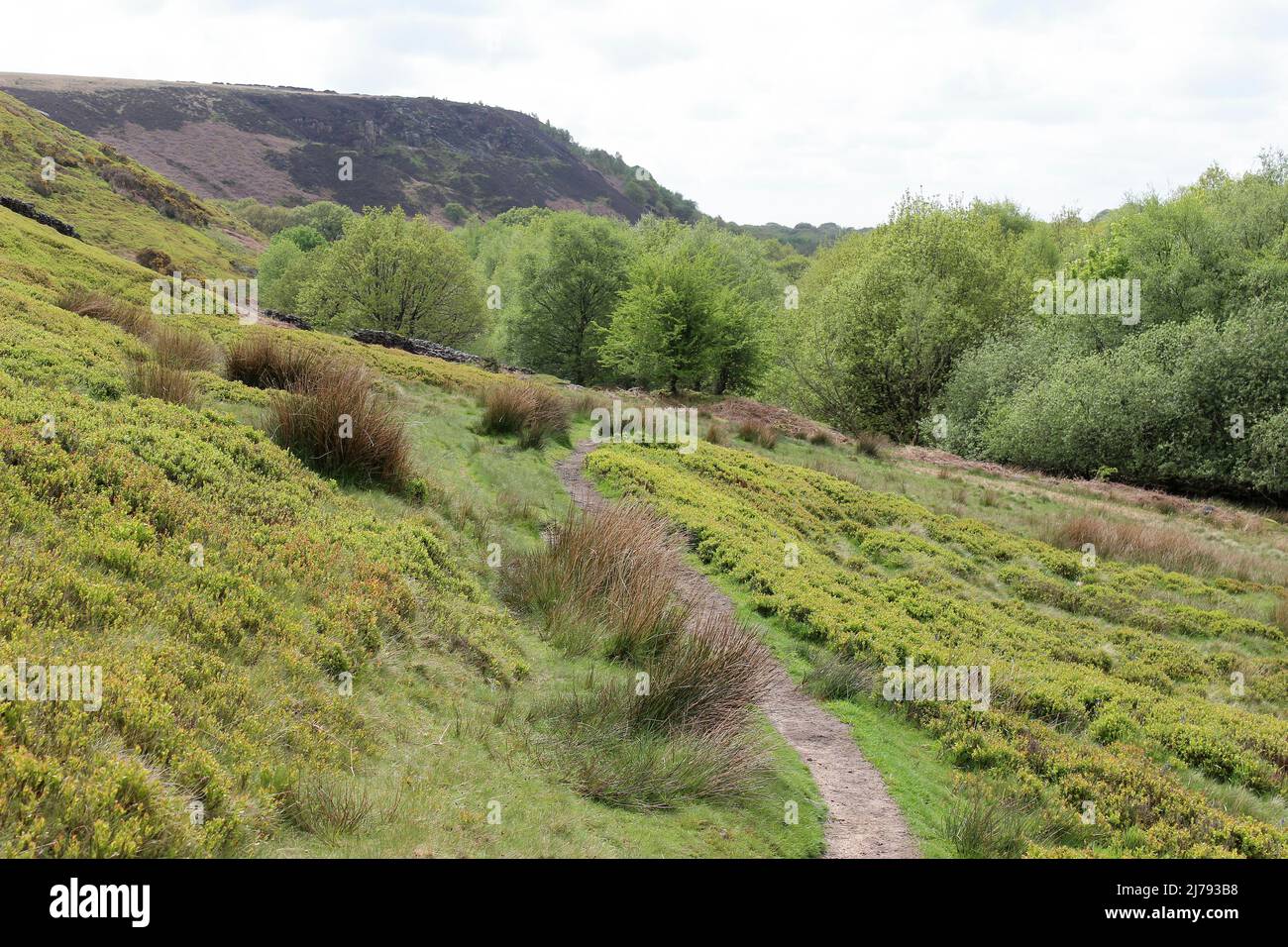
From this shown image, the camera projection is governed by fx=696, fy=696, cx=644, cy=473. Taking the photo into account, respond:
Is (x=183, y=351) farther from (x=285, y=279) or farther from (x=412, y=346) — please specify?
(x=285, y=279)

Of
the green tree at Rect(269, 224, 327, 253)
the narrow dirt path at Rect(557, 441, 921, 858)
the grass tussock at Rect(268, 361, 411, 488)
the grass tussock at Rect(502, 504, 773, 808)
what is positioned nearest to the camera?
the grass tussock at Rect(502, 504, 773, 808)

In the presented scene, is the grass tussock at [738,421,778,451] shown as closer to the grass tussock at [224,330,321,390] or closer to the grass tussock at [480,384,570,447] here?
the grass tussock at [480,384,570,447]

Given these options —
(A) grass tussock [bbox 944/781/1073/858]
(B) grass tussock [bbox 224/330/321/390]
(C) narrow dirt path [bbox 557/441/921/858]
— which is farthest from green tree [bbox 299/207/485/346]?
(A) grass tussock [bbox 944/781/1073/858]

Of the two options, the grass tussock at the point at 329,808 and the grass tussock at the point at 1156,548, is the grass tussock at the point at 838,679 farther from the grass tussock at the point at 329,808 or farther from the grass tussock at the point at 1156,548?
the grass tussock at the point at 1156,548

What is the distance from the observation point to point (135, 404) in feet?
27.2

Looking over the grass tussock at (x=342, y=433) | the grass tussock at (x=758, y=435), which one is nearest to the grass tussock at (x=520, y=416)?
the grass tussock at (x=342, y=433)

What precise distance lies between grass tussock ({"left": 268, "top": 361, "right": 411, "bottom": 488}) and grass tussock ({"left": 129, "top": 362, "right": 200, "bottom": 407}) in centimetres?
103

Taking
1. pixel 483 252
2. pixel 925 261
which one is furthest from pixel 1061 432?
pixel 483 252

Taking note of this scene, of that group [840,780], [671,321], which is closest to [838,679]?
[840,780]

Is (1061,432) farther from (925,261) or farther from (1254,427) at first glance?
(925,261)

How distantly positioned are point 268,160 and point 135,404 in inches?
5707

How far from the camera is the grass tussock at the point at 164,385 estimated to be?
9125mm

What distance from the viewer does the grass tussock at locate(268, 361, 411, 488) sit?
935cm

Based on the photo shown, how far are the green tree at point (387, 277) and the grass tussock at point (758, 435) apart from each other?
1189 inches
